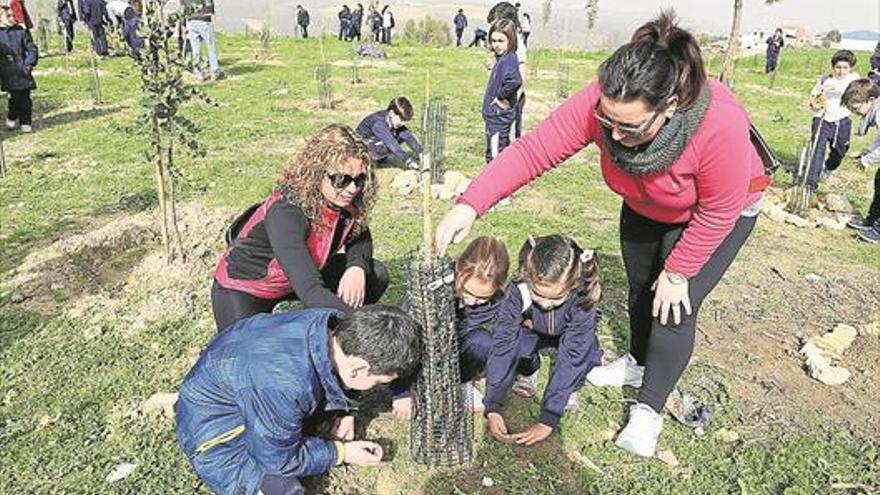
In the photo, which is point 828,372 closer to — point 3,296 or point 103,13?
point 3,296

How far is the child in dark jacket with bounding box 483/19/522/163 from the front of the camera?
5.75 m

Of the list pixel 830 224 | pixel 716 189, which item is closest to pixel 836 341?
pixel 716 189

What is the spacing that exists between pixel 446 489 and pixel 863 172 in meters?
7.78

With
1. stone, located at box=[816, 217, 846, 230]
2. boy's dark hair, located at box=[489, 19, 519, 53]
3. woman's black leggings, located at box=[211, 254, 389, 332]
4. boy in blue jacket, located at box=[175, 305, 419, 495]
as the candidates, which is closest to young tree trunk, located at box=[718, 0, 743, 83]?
stone, located at box=[816, 217, 846, 230]

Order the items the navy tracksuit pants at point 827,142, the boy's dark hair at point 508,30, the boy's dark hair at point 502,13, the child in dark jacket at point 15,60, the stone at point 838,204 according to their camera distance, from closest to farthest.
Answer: the boy's dark hair at point 508,30, the boy's dark hair at point 502,13, the stone at point 838,204, the navy tracksuit pants at point 827,142, the child in dark jacket at point 15,60

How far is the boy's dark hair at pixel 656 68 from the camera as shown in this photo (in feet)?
6.33

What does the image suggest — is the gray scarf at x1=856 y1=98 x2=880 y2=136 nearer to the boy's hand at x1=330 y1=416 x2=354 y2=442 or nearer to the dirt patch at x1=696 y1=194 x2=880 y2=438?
the dirt patch at x1=696 y1=194 x2=880 y2=438

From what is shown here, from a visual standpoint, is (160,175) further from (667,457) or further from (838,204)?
(838,204)

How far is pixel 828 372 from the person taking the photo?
12.1 feet

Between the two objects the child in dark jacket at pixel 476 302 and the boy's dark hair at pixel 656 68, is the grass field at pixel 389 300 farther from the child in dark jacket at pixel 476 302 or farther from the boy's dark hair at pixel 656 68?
the boy's dark hair at pixel 656 68

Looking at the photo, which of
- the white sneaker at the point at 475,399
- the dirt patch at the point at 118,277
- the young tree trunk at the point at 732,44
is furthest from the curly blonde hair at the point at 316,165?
the young tree trunk at the point at 732,44

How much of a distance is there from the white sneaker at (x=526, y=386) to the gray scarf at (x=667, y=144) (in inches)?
60.3

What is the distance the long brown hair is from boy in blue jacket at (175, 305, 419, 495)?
0.90 meters

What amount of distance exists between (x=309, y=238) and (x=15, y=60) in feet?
23.8
